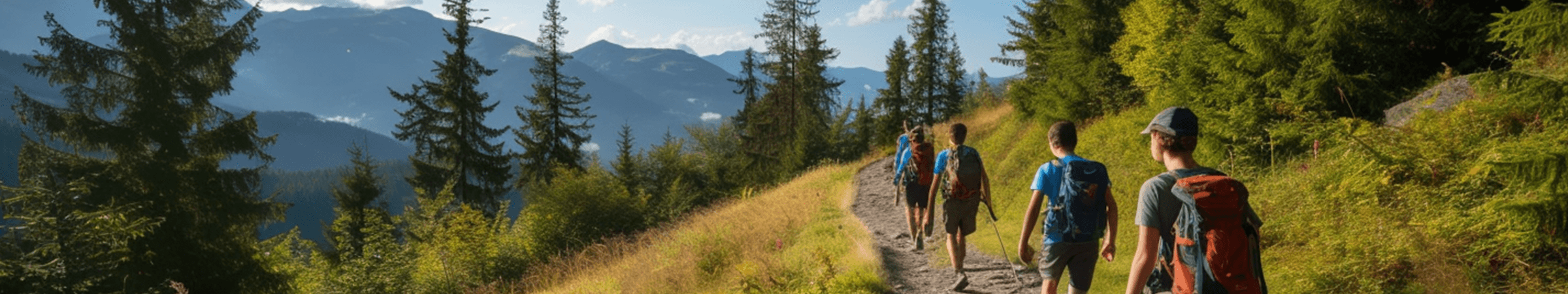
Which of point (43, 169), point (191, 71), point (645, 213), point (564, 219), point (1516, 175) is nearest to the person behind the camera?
point (1516, 175)

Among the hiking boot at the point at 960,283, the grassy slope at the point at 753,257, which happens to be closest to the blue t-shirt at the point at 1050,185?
the hiking boot at the point at 960,283

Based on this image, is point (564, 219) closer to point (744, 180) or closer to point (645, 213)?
point (645, 213)

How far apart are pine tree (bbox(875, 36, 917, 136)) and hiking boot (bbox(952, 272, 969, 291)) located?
89.3 feet

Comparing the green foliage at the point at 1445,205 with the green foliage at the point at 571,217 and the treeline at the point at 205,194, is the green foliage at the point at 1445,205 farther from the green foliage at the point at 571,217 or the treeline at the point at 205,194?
the green foliage at the point at 571,217

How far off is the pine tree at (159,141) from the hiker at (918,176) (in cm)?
1219

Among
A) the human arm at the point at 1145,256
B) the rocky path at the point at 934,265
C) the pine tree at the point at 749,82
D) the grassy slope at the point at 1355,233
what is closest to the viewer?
the human arm at the point at 1145,256

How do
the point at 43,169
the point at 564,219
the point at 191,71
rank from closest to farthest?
the point at 43,169 < the point at 191,71 < the point at 564,219

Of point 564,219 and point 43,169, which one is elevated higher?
point 43,169

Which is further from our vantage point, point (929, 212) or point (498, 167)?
point (498, 167)

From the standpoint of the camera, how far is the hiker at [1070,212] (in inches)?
169

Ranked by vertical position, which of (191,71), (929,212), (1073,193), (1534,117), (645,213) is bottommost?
(645,213)

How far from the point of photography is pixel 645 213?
24219 millimetres

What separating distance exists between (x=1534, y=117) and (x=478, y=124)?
30.9 meters

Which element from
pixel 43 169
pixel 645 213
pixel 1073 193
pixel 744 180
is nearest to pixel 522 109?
pixel 744 180
